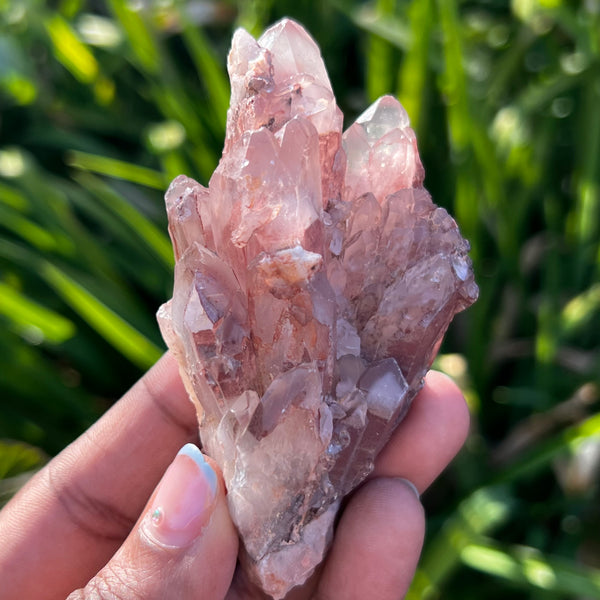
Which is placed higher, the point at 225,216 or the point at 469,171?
the point at 225,216

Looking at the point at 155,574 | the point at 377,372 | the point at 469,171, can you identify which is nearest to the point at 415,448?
the point at 377,372

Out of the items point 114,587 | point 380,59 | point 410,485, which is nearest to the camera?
point 114,587

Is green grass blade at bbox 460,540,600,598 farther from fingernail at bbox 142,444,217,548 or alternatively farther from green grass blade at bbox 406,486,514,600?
fingernail at bbox 142,444,217,548

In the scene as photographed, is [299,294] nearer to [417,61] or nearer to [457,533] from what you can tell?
[457,533]

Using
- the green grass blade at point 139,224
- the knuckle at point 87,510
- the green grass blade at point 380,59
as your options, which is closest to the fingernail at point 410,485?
the knuckle at point 87,510

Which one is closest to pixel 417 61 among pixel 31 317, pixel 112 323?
pixel 112 323

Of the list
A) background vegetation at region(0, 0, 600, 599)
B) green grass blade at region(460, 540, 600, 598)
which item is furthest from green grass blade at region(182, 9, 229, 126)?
green grass blade at region(460, 540, 600, 598)

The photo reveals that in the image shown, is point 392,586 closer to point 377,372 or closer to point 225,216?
point 377,372
